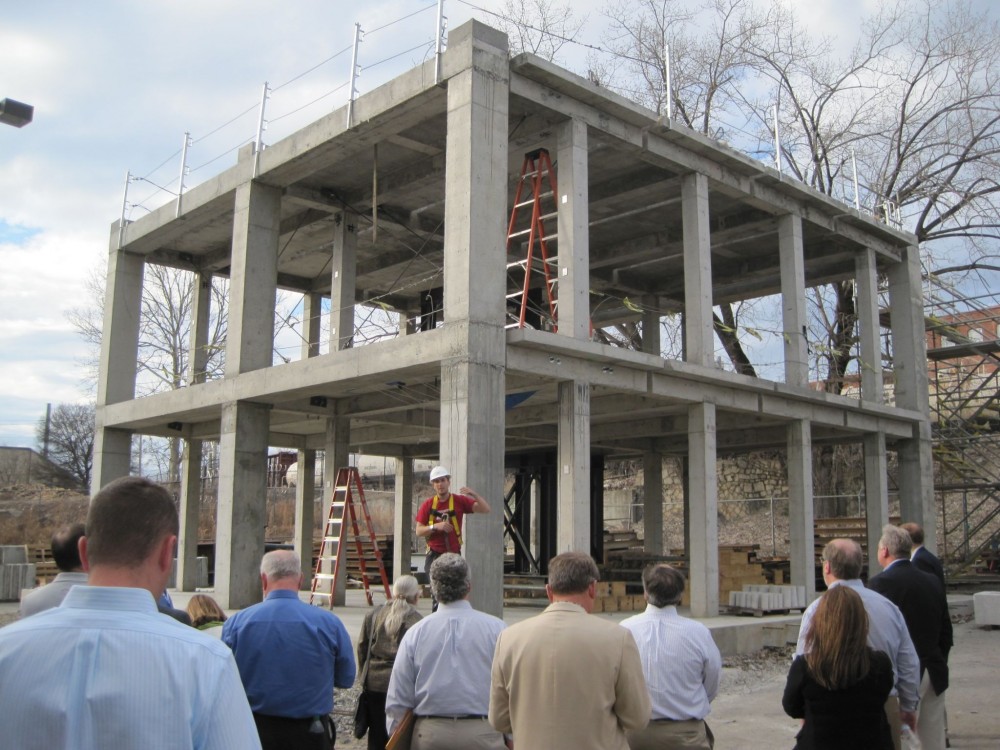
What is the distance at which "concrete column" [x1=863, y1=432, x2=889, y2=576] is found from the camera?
66.2ft

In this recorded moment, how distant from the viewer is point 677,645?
486 centimetres

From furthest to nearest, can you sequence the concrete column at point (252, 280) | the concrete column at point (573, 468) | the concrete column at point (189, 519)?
the concrete column at point (189, 519) < the concrete column at point (252, 280) < the concrete column at point (573, 468)

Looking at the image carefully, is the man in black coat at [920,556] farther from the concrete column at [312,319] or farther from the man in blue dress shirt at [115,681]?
the concrete column at [312,319]

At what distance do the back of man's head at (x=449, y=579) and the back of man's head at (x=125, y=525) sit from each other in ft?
9.55

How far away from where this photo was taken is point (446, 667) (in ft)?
16.0

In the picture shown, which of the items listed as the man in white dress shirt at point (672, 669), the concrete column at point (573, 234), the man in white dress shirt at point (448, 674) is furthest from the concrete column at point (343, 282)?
the man in white dress shirt at point (672, 669)

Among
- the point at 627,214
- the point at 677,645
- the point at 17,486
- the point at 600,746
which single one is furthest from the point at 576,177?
the point at 17,486

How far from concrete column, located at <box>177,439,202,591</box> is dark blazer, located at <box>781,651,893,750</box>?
18.5 m

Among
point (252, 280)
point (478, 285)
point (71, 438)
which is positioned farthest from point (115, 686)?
point (71, 438)

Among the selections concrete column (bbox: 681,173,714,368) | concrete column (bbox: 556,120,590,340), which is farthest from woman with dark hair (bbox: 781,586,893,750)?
concrete column (bbox: 681,173,714,368)

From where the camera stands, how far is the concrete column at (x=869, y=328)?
67.3ft

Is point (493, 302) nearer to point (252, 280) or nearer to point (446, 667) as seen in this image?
point (252, 280)

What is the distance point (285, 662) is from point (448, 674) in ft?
2.77

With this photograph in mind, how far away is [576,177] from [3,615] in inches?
561
